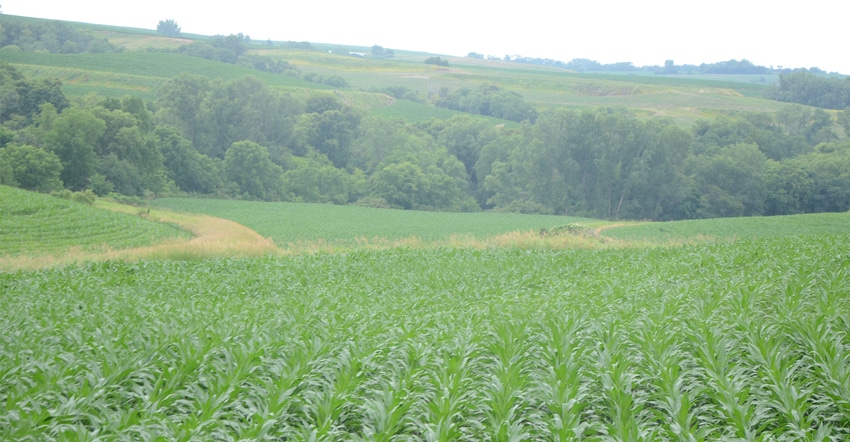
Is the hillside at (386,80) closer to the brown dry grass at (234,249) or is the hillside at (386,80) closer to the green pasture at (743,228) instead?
the green pasture at (743,228)

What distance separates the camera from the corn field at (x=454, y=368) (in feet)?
16.7

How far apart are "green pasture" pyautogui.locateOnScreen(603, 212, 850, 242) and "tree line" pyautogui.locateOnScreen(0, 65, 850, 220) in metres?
23.2

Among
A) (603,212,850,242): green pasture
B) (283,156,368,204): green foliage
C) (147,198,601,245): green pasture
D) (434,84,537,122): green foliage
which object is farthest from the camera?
(434,84,537,122): green foliage

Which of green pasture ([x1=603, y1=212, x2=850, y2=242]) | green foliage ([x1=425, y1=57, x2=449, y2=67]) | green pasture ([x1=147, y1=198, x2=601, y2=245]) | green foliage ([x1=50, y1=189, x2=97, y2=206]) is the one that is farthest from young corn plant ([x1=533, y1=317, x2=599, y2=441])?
green foliage ([x1=425, y1=57, x2=449, y2=67])

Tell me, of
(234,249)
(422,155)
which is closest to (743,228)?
(234,249)

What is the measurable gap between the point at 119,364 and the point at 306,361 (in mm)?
1773

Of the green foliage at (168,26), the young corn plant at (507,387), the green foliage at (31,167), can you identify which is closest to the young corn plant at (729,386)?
the young corn plant at (507,387)

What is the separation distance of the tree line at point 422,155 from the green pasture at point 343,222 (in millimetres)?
8284

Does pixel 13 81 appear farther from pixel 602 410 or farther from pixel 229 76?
pixel 602 410

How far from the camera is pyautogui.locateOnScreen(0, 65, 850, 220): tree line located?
53.6 metres

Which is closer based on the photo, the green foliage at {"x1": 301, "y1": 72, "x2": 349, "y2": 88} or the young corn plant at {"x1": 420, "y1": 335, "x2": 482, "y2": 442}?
the young corn plant at {"x1": 420, "y1": 335, "x2": 482, "y2": 442}

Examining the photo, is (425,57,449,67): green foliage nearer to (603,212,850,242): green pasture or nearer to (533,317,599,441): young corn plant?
(603,212,850,242): green pasture

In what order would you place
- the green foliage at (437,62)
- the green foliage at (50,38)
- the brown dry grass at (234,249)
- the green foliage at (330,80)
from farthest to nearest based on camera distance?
1. the green foliage at (437,62)
2. the green foliage at (330,80)
3. the green foliage at (50,38)
4. the brown dry grass at (234,249)

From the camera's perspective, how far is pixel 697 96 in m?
105
